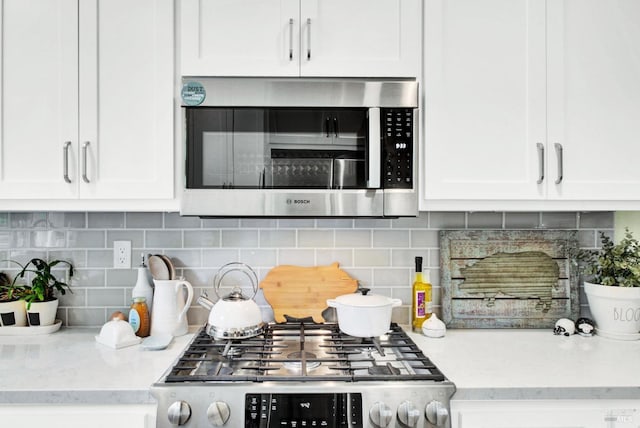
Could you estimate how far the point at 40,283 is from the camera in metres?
1.75

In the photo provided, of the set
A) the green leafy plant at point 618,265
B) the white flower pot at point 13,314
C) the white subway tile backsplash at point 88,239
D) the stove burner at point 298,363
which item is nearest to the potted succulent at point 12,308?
the white flower pot at point 13,314

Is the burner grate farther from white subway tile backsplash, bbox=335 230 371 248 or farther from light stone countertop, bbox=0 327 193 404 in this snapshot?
white subway tile backsplash, bbox=335 230 371 248

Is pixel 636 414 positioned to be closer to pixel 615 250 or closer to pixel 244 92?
pixel 615 250

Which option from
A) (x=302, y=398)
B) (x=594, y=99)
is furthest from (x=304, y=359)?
(x=594, y=99)

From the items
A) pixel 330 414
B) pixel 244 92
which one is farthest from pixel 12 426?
pixel 244 92

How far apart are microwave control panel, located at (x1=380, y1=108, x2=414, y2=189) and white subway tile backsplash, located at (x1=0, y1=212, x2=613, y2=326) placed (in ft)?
1.28

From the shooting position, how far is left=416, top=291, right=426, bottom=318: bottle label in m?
1.78

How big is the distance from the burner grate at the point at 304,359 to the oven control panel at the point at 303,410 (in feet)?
0.16

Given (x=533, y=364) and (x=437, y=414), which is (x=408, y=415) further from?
(x=533, y=364)

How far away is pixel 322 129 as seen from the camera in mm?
1523

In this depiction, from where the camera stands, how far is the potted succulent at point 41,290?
1.73 meters

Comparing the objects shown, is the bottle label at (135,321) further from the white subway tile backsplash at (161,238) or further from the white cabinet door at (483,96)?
the white cabinet door at (483,96)

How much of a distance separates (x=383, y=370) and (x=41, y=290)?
1351mm

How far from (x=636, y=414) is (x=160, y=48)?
73.2 inches
